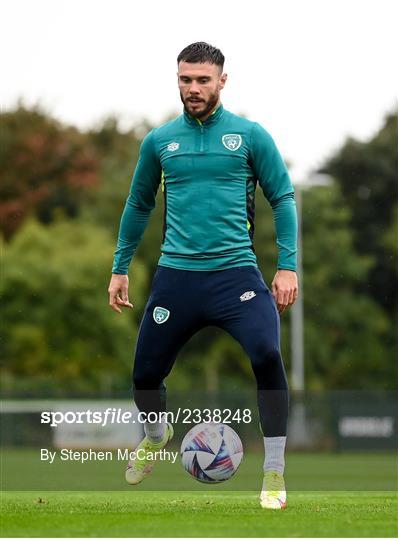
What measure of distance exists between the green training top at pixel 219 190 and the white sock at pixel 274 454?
108 centimetres

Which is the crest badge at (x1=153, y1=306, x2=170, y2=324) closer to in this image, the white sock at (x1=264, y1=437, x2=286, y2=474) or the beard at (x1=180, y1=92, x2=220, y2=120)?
the white sock at (x1=264, y1=437, x2=286, y2=474)

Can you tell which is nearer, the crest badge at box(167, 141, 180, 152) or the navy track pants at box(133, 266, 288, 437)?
the navy track pants at box(133, 266, 288, 437)

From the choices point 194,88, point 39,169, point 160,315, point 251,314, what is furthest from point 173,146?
point 39,169

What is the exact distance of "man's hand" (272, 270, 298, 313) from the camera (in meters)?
8.71

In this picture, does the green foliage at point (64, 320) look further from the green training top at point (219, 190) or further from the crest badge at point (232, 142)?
the crest badge at point (232, 142)

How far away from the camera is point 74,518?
8.05 meters

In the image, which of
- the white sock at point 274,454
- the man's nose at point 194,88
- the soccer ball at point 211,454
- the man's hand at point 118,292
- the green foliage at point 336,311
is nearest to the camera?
the man's nose at point 194,88

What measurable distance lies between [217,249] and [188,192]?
390 millimetres

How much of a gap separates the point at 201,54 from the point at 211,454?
2.47 m

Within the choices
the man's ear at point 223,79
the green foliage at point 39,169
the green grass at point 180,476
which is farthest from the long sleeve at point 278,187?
the green foliage at point 39,169

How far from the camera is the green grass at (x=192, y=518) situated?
7.36 m

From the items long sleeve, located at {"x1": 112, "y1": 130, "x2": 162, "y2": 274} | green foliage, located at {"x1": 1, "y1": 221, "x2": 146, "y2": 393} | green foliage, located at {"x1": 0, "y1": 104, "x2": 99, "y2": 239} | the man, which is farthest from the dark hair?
green foliage, located at {"x1": 0, "y1": 104, "x2": 99, "y2": 239}

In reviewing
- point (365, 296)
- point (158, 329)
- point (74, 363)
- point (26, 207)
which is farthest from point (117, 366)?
point (158, 329)

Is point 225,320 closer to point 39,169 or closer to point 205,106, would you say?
point 205,106
